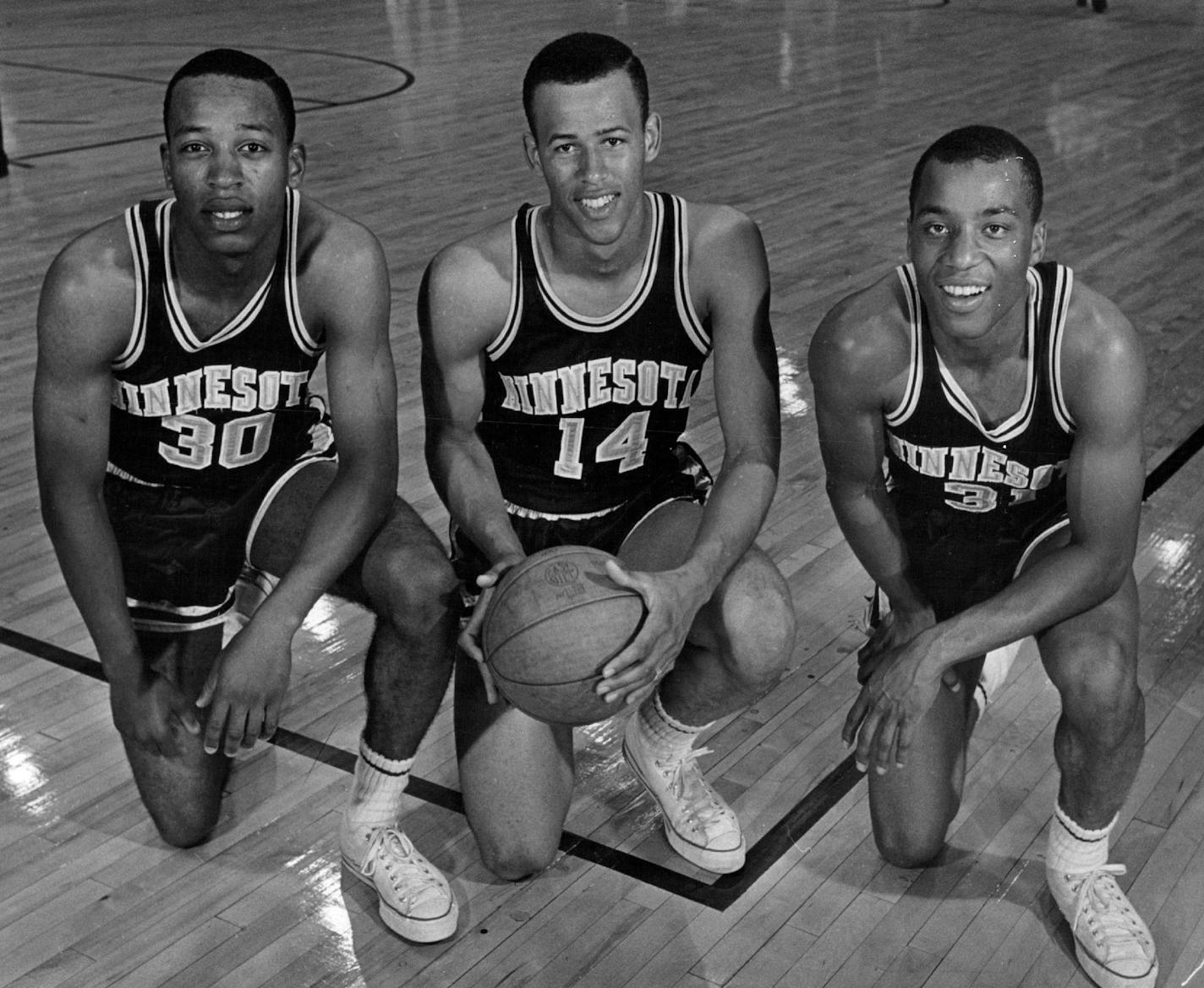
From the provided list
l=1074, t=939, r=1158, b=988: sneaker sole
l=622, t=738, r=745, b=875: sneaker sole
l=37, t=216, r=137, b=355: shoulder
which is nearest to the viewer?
l=1074, t=939, r=1158, b=988: sneaker sole

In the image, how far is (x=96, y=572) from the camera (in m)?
2.72

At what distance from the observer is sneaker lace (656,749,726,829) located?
2814mm

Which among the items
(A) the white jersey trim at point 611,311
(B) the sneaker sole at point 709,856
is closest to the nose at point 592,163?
(A) the white jersey trim at point 611,311

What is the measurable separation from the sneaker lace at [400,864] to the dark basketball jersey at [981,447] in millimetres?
1046

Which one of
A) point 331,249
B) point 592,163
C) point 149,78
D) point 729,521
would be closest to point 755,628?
point 729,521

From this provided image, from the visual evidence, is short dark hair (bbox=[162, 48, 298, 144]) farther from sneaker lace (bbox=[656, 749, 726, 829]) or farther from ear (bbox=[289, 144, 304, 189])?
sneaker lace (bbox=[656, 749, 726, 829])

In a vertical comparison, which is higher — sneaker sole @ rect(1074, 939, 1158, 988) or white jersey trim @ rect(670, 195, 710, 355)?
white jersey trim @ rect(670, 195, 710, 355)

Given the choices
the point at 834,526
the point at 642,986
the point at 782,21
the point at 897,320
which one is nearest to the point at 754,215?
the point at 834,526

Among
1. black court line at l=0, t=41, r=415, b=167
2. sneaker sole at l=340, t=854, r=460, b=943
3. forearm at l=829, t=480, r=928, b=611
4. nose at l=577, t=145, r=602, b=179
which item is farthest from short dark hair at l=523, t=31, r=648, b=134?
black court line at l=0, t=41, r=415, b=167

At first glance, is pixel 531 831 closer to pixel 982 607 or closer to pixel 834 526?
pixel 982 607

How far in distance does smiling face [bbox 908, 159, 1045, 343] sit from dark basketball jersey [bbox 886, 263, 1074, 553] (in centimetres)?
10

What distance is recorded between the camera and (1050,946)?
2.56 metres

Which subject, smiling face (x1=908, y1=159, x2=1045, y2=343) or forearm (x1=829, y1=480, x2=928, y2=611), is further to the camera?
forearm (x1=829, y1=480, x2=928, y2=611)

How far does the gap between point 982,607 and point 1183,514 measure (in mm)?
1749
